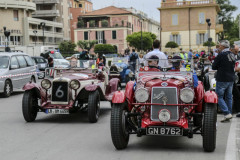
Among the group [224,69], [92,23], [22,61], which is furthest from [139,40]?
[224,69]

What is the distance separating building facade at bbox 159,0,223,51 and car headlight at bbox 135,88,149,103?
60.5 metres

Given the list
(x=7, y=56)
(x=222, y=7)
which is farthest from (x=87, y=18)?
(x=7, y=56)

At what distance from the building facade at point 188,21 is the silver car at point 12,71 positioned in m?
50.6

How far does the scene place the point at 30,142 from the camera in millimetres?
7734

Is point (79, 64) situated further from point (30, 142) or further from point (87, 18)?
point (87, 18)

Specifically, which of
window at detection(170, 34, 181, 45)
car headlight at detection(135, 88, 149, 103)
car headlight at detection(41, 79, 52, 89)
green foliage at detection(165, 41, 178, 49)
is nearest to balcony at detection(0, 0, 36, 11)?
green foliage at detection(165, 41, 178, 49)

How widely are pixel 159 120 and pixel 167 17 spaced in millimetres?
61964

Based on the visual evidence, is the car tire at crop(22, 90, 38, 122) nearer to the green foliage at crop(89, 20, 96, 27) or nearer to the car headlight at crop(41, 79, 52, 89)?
the car headlight at crop(41, 79, 52, 89)

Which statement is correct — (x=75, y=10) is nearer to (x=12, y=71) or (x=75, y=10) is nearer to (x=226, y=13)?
(x=226, y=13)

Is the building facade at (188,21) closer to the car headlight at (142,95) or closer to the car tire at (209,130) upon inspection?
the car headlight at (142,95)

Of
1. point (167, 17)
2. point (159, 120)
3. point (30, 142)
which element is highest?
point (167, 17)

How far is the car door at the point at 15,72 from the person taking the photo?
1649 centimetres

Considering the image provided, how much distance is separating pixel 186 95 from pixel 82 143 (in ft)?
7.24

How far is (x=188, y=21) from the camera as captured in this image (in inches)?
2635
